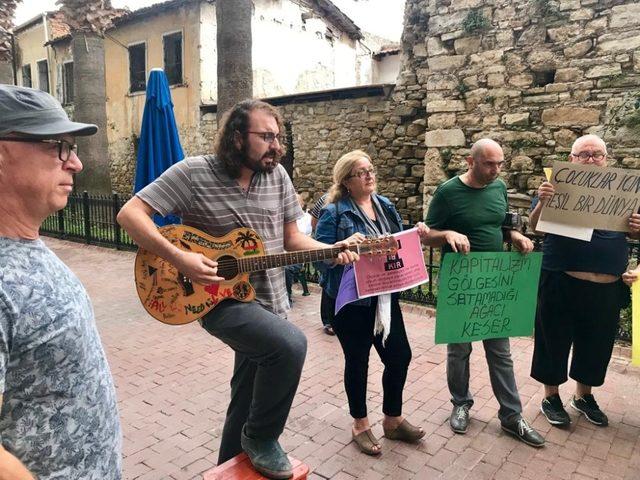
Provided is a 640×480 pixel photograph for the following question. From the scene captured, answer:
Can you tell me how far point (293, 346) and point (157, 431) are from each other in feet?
6.69

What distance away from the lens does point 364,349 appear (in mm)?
3285

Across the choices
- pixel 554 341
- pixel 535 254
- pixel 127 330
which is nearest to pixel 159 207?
pixel 535 254

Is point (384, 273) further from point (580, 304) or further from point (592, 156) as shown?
point (592, 156)

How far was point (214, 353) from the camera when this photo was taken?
521cm

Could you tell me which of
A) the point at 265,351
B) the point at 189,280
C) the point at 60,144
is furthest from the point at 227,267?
the point at 60,144

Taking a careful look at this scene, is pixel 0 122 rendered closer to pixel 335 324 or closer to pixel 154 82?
pixel 335 324

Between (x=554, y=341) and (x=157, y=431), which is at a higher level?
(x=554, y=341)

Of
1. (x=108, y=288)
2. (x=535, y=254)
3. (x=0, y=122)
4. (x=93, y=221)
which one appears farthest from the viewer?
(x=93, y=221)

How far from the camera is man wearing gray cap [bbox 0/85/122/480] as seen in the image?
1.25m

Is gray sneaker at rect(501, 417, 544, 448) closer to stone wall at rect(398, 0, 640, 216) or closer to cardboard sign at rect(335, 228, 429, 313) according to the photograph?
cardboard sign at rect(335, 228, 429, 313)

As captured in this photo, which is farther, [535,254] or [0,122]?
[535,254]

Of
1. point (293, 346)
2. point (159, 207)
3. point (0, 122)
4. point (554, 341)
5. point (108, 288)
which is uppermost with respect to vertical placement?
point (0, 122)

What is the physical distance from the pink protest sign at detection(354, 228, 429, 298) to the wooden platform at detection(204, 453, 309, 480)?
1081mm

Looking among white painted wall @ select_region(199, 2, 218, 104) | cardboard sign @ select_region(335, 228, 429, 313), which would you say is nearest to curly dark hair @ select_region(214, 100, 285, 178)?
cardboard sign @ select_region(335, 228, 429, 313)
